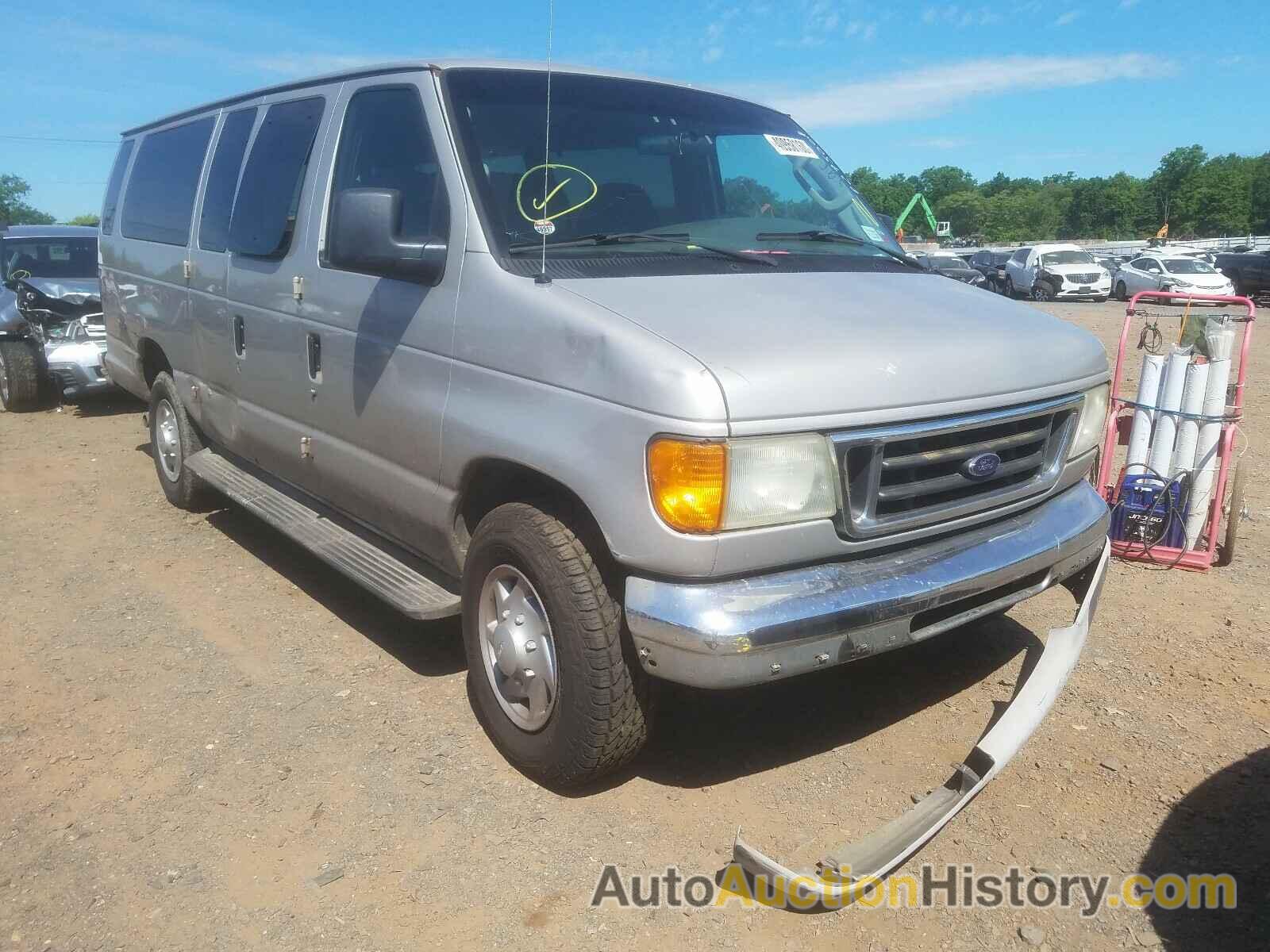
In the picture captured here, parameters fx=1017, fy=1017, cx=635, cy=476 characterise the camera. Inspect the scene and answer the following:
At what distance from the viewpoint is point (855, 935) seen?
262 cm

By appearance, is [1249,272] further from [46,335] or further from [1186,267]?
[46,335]

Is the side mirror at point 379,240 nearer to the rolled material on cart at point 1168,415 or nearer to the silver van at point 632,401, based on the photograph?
the silver van at point 632,401

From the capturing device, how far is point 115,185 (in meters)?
6.65

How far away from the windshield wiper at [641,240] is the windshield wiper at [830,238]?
266 mm

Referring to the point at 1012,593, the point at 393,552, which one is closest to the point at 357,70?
the point at 393,552

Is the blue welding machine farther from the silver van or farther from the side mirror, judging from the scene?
the side mirror

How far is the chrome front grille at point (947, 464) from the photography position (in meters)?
2.78

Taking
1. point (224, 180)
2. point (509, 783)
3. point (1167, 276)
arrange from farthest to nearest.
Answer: point (1167, 276), point (224, 180), point (509, 783)

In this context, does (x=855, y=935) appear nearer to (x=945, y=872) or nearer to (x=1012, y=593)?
(x=945, y=872)

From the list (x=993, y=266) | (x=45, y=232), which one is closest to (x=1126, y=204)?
(x=993, y=266)

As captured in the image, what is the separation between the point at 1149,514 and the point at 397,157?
4.05 metres

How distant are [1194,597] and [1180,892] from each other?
7.96 ft

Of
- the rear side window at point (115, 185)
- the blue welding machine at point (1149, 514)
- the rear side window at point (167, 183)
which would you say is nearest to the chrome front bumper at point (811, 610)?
the blue welding machine at point (1149, 514)

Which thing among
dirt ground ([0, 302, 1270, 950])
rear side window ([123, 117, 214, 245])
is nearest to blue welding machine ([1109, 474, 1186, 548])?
dirt ground ([0, 302, 1270, 950])
